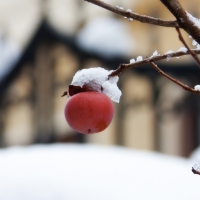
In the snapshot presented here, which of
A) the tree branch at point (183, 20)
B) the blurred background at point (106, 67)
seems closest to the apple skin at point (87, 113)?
the tree branch at point (183, 20)

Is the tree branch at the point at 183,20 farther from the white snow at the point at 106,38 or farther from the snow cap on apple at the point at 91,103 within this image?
the white snow at the point at 106,38

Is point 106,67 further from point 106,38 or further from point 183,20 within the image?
point 183,20

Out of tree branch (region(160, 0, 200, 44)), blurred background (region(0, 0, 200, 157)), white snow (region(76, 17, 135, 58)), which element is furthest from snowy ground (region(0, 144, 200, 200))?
white snow (region(76, 17, 135, 58))

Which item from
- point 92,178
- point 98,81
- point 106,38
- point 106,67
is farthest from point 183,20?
point 106,38

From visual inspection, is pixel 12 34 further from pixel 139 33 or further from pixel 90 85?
pixel 90 85

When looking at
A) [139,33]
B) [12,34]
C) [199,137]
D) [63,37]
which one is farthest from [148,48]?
[12,34]

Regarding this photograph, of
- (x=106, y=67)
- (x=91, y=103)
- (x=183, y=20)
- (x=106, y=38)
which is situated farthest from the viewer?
(x=106, y=38)

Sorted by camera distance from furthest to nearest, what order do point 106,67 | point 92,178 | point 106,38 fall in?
1. point 106,38
2. point 106,67
3. point 92,178
